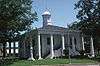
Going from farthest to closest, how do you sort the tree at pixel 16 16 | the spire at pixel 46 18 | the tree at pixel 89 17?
the spire at pixel 46 18 → the tree at pixel 89 17 → the tree at pixel 16 16

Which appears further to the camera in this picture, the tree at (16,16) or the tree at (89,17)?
the tree at (89,17)

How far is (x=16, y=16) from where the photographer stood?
38.2 meters

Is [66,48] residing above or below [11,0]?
below

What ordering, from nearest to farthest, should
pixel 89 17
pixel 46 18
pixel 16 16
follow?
pixel 16 16 → pixel 89 17 → pixel 46 18

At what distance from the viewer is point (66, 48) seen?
55094 mm

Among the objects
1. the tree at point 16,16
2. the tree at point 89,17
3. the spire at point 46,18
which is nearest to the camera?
the tree at point 16,16

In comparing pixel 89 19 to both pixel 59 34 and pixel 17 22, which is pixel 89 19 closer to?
pixel 59 34

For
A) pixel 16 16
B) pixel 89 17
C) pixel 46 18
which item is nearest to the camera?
pixel 16 16

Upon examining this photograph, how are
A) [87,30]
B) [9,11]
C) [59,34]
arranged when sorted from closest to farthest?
[9,11] < [87,30] < [59,34]

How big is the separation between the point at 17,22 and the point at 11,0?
135 inches

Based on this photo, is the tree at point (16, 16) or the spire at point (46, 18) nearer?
the tree at point (16, 16)

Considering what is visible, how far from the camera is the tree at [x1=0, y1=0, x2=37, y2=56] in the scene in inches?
1425

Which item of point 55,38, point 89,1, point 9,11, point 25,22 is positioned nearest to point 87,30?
point 89,1

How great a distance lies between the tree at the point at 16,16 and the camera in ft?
119
